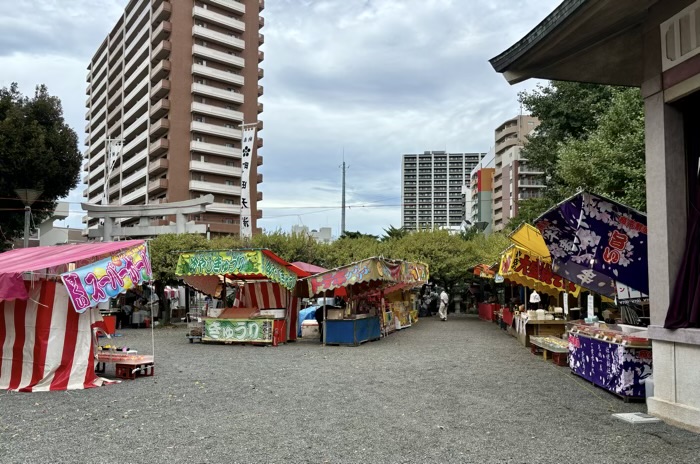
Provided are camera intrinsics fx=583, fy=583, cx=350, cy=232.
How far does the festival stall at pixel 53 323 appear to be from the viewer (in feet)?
32.5

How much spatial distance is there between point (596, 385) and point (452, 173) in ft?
498

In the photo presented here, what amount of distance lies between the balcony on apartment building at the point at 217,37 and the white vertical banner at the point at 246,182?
26588mm

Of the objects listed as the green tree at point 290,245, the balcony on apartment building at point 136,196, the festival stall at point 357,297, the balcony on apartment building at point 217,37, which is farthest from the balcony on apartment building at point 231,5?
the festival stall at point 357,297

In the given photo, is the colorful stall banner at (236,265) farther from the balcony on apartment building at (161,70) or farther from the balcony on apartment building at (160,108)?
the balcony on apartment building at (161,70)

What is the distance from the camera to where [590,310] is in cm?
1206

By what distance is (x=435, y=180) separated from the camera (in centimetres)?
15962

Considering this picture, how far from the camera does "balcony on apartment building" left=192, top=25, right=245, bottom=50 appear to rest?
210 ft

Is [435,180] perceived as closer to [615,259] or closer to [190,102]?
[190,102]

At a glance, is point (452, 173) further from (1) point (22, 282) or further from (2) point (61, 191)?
(1) point (22, 282)

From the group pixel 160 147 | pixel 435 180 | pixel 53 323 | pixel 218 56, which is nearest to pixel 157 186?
pixel 160 147

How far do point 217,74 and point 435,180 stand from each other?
334 ft

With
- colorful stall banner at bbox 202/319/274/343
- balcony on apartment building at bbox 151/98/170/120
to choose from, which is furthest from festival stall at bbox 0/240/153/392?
balcony on apartment building at bbox 151/98/170/120

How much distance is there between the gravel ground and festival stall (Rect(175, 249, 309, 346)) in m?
4.87

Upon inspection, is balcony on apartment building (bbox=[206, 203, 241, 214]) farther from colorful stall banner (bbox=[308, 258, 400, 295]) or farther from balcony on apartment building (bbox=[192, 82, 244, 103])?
colorful stall banner (bbox=[308, 258, 400, 295])
